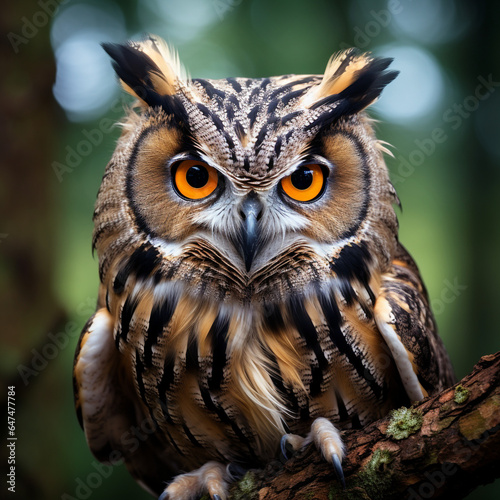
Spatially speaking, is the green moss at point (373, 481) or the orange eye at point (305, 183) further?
the orange eye at point (305, 183)

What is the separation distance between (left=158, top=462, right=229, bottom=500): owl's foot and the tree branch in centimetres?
33

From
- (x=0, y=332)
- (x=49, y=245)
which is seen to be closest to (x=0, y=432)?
(x=0, y=332)

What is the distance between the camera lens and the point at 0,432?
1738 millimetres

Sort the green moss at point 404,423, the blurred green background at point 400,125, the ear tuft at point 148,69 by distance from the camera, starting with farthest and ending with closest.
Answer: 1. the blurred green background at point 400,125
2. the ear tuft at point 148,69
3. the green moss at point 404,423

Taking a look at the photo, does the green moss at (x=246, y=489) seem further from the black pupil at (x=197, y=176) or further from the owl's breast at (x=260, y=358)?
the black pupil at (x=197, y=176)

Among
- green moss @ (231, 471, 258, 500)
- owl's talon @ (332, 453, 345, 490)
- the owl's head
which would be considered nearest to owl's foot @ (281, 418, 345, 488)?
owl's talon @ (332, 453, 345, 490)

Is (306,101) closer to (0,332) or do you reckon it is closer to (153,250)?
(153,250)

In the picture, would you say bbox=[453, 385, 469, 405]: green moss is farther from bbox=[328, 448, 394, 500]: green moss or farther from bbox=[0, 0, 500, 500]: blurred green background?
bbox=[0, 0, 500, 500]: blurred green background

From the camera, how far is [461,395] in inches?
40.2

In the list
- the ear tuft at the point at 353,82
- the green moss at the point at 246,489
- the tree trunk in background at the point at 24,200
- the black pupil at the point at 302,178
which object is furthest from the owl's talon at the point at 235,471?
the ear tuft at the point at 353,82

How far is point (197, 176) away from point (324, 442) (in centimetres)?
85

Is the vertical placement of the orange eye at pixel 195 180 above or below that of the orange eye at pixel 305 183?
above

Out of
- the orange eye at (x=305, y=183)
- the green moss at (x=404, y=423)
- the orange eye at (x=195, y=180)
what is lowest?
the green moss at (x=404, y=423)

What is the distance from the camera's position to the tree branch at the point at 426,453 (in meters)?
0.97
